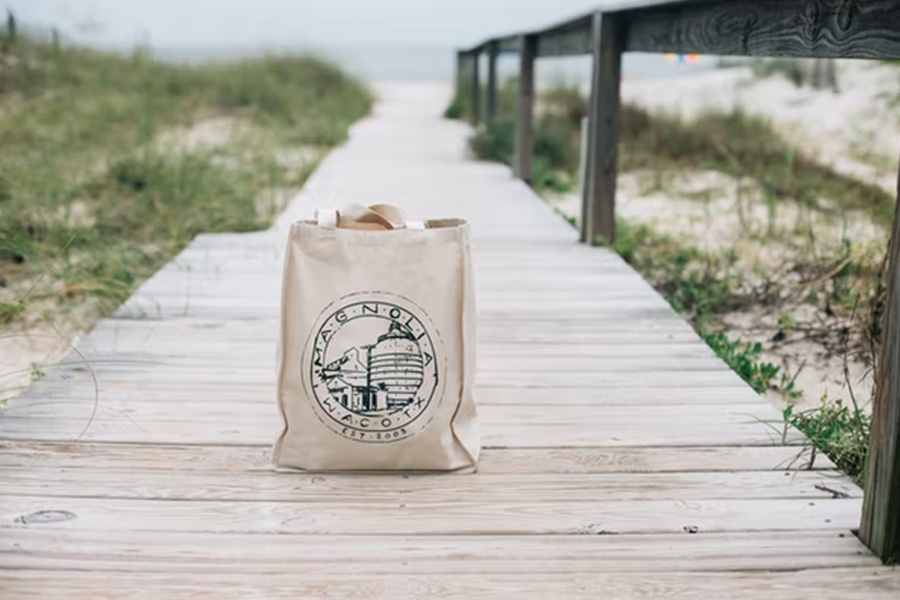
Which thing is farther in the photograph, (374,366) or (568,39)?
(568,39)

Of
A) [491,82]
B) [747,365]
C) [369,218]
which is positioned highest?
[491,82]

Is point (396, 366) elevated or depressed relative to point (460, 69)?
depressed

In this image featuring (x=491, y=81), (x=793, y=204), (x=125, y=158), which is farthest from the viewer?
(x=491, y=81)

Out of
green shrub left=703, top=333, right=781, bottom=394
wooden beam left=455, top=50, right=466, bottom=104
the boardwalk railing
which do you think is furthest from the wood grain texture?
wooden beam left=455, top=50, right=466, bottom=104

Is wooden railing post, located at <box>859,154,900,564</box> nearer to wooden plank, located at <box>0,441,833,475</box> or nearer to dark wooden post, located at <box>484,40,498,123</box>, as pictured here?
wooden plank, located at <box>0,441,833,475</box>

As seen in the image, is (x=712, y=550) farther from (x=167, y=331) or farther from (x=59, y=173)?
(x=59, y=173)

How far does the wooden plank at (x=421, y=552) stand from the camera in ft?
4.94

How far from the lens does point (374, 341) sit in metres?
1.75

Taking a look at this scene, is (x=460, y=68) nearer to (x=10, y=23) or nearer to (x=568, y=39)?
(x=10, y=23)

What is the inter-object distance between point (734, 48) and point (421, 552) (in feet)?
5.93

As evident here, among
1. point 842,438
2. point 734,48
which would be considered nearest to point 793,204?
point 734,48

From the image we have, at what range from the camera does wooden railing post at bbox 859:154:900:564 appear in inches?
57.8

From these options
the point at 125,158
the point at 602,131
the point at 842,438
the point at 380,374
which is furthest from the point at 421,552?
the point at 125,158

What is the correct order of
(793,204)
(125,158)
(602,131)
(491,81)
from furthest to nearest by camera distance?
(491,81), (793,204), (125,158), (602,131)
